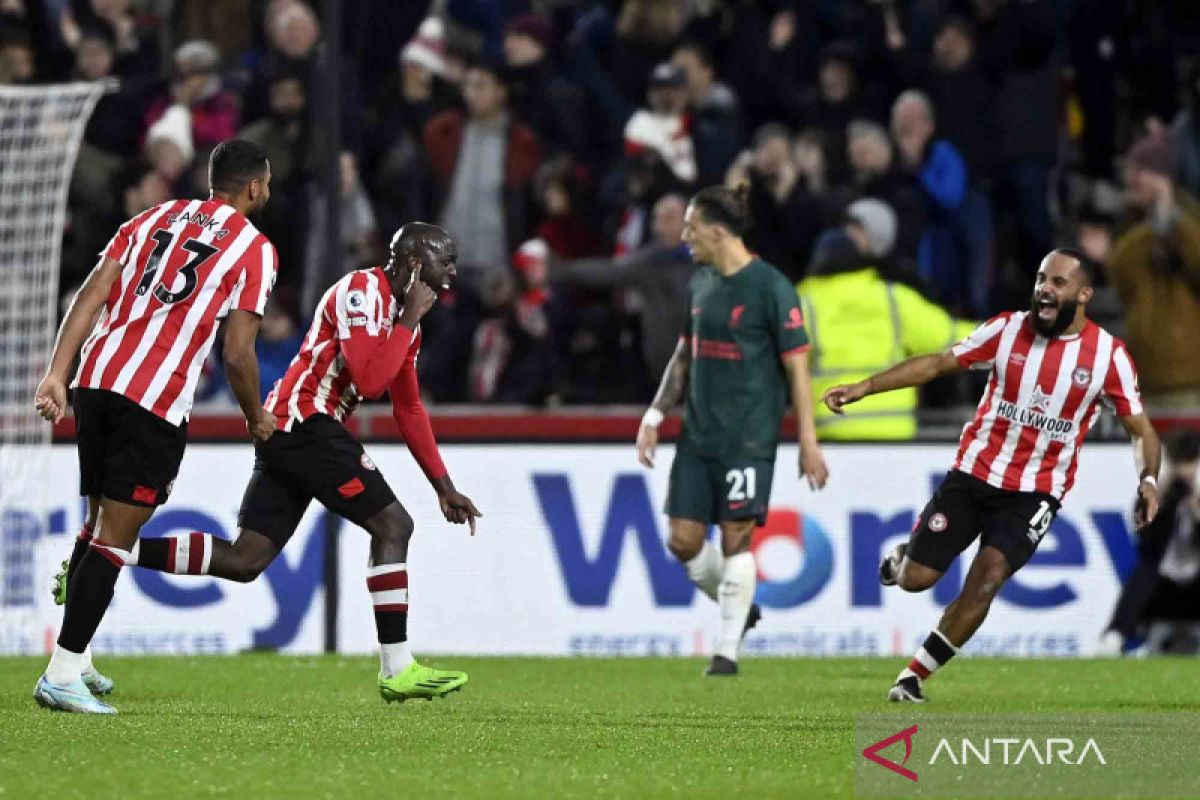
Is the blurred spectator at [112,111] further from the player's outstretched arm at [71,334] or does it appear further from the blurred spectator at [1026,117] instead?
the player's outstretched arm at [71,334]

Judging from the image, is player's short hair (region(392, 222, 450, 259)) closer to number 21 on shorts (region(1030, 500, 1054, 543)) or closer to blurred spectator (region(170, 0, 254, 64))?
number 21 on shorts (region(1030, 500, 1054, 543))

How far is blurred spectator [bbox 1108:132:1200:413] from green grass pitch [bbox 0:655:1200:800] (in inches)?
79.0

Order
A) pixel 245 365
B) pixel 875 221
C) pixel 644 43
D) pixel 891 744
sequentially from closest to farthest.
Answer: pixel 891 744, pixel 245 365, pixel 875 221, pixel 644 43

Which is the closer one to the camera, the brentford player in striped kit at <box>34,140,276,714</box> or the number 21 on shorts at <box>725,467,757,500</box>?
the brentford player in striped kit at <box>34,140,276,714</box>

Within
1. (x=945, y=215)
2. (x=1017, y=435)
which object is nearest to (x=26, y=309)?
(x=945, y=215)

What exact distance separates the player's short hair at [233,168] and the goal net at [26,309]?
13.7 feet

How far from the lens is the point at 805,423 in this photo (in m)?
10.5

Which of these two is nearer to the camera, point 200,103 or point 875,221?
point 875,221

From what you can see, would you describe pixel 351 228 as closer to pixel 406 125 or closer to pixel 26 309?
pixel 406 125

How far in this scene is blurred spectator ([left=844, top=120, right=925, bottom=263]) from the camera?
14070 millimetres

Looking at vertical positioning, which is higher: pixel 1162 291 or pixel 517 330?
pixel 1162 291

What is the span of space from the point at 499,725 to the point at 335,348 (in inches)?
62.2

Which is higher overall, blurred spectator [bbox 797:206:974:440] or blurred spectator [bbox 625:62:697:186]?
blurred spectator [bbox 625:62:697:186]

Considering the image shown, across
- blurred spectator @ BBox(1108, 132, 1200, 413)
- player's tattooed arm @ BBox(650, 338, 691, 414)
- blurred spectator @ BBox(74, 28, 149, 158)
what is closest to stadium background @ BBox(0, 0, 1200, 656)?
blurred spectator @ BBox(74, 28, 149, 158)
